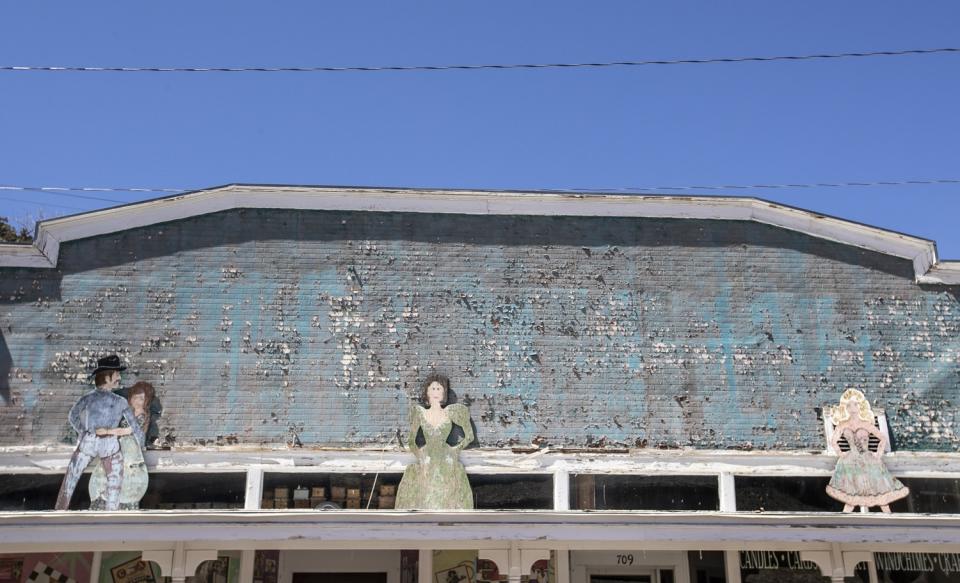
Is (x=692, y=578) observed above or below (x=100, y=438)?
below

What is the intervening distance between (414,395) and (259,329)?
2.14 m

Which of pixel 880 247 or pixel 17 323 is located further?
pixel 880 247

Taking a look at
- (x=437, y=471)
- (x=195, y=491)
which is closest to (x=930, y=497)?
(x=437, y=471)

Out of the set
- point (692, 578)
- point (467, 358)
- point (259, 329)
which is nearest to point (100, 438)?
point (259, 329)

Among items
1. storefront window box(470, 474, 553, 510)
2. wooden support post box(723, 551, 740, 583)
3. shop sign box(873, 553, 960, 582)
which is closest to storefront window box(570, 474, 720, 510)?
storefront window box(470, 474, 553, 510)

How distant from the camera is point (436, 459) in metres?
11.1

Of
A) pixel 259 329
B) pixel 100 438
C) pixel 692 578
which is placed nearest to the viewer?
pixel 100 438

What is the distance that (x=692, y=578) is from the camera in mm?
12492

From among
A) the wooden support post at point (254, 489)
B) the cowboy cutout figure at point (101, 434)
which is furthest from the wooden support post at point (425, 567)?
the cowboy cutout figure at point (101, 434)

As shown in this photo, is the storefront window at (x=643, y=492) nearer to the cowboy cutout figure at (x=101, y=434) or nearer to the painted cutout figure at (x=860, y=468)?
the painted cutout figure at (x=860, y=468)

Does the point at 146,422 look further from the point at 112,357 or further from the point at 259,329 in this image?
the point at 259,329

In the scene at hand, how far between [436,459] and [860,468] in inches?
209

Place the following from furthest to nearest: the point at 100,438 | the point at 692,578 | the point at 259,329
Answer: the point at 692,578 → the point at 259,329 → the point at 100,438

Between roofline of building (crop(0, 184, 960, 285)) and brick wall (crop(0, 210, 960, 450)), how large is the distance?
5.6 inches
